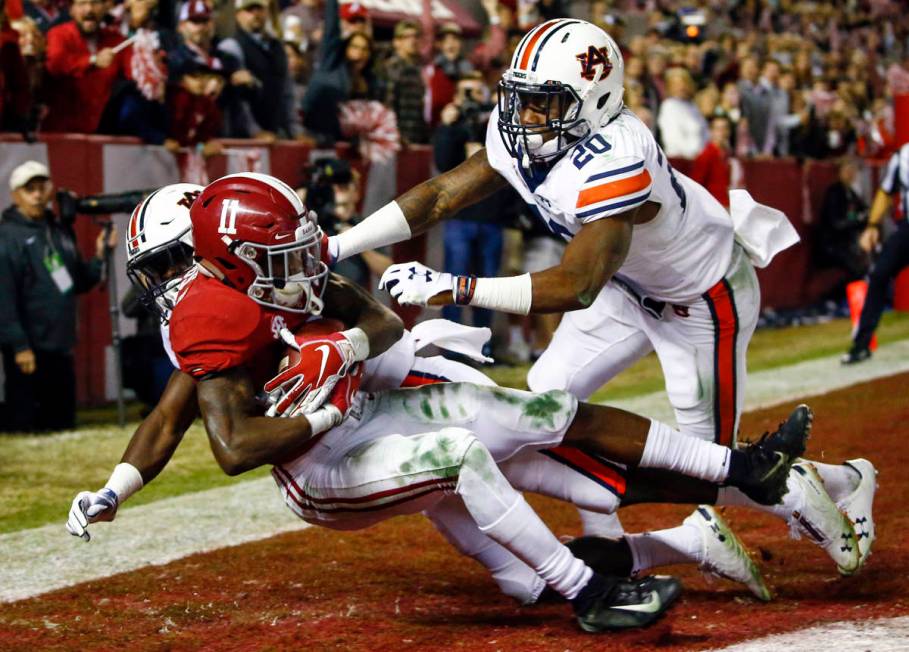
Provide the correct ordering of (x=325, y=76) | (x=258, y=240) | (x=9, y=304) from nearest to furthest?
1. (x=258, y=240)
2. (x=9, y=304)
3. (x=325, y=76)

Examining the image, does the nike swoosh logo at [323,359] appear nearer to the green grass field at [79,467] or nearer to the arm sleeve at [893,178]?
the green grass field at [79,467]

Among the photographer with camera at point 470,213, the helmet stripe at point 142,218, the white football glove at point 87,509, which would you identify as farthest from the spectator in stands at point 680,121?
the white football glove at point 87,509

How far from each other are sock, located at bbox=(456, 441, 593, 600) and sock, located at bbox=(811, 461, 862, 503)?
1238mm

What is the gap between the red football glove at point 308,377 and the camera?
3.73 metres

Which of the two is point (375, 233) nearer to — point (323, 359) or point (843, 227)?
point (323, 359)

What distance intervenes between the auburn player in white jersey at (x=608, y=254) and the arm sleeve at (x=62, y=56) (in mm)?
4136

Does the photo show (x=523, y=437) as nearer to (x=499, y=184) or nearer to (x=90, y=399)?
(x=499, y=184)

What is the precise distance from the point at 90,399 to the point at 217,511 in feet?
8.72

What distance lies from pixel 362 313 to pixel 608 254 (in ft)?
2.46

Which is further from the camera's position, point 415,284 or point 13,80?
point 13,80

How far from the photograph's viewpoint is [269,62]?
9406 mm

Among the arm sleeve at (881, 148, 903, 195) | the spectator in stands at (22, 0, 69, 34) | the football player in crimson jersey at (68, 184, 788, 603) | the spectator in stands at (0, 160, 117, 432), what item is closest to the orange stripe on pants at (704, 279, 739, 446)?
the football player in crimson jersey at (68, 184, 788, 603)

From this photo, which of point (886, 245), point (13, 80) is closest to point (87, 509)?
point (13, 80)

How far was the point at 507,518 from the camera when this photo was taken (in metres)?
3.78
